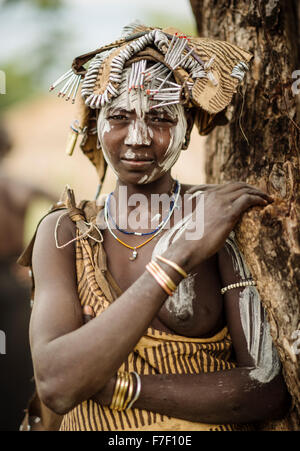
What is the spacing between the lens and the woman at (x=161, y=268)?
200cm

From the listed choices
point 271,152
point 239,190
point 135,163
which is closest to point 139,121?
point 135,163

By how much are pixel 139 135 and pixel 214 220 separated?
47cm

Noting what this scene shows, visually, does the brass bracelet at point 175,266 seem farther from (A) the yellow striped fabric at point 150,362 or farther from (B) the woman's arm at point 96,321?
(A) the yellow striped fabric at point 150,362

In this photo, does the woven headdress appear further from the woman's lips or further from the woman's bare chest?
the woman's bare chest

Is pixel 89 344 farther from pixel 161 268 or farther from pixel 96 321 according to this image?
pixel 161 268

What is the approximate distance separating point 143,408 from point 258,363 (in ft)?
1.62

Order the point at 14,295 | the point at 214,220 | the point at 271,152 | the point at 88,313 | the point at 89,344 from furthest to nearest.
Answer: the point at 14,295
the point at 271,152
the point at 88,313
the point at 214,220
the point at 89,344

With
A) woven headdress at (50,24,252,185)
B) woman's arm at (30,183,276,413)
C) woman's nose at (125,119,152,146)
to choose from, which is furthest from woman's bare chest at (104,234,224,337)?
woven headdress at (50,24,252,185)

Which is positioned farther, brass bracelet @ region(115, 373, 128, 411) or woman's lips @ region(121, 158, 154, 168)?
woman's lips @ region(121, 158, 154, 168)

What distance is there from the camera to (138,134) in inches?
84.0

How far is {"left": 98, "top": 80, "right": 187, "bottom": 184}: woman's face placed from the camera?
7.04ft

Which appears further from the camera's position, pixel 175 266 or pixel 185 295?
pixel 185 295
